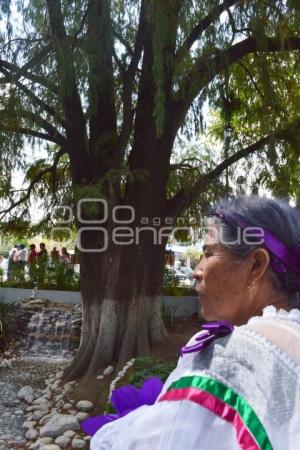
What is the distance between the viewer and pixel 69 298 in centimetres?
1148

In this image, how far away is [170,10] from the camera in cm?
559

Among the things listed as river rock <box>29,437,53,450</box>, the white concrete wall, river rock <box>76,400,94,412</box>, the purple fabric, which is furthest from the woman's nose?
the white concrete wall

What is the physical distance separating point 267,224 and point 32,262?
38.6 ft

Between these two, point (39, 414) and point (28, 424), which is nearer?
point (28, 424)

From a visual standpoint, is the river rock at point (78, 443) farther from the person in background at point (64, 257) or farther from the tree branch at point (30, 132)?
the person in background at point (64, 257)

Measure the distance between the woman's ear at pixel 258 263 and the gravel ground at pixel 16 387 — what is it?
483 cm

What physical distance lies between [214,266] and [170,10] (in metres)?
4.95

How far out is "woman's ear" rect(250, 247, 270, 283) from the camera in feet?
3.86

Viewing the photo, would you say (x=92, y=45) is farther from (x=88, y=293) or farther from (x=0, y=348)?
(x=0, y=348)

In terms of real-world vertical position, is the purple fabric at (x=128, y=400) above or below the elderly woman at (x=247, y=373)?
below

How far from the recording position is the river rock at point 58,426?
5.39m

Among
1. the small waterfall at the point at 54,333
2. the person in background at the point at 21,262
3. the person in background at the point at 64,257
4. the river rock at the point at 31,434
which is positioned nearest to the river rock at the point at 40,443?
the river rock at the point at 31,434

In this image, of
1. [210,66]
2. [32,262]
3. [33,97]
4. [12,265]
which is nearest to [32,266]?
[32,262]

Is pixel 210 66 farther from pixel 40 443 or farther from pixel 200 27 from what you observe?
pixel 40 443
